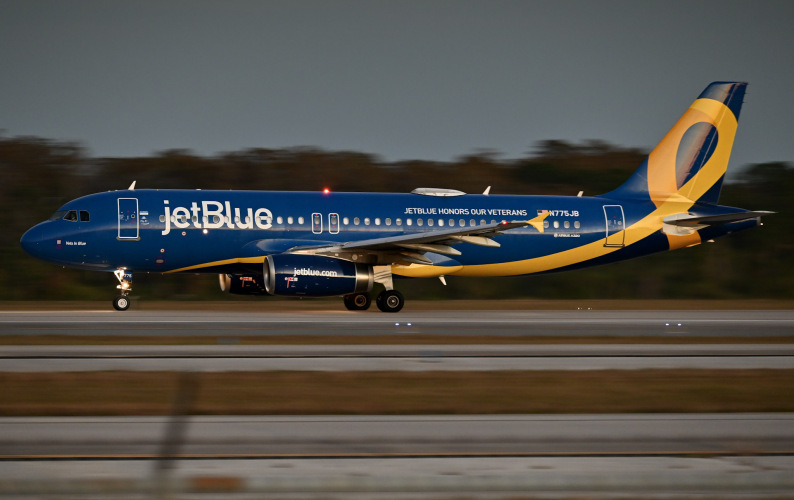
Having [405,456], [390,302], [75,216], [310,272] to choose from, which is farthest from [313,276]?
[405,456]

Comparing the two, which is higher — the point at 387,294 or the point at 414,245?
the point at 414,245

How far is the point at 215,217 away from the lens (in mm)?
28516

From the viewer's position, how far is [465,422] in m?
10.6

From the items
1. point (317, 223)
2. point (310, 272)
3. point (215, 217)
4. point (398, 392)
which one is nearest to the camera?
point (398, 392)

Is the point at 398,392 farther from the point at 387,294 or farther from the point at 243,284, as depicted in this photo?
the point at 243,284

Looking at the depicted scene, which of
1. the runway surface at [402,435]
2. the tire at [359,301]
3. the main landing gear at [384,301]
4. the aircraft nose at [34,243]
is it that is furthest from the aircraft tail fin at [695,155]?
the runway surface at [402,435]

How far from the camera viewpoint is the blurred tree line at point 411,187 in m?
45.5

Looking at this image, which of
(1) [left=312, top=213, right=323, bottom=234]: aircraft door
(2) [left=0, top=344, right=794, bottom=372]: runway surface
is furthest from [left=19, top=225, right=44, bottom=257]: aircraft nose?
(2) [left=0, top=344, right=794, bottom=372]: runway surface

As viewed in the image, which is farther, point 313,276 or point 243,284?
point 243,284

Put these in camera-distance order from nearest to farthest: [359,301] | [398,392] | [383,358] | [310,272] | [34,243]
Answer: [398,392], [383,358], [310,272], [34,243], [359,301]

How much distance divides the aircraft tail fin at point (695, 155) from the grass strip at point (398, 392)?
754 inches

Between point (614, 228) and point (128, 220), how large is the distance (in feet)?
53.7

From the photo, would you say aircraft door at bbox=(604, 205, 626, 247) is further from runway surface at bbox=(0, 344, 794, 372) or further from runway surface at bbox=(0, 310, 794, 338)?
runway surface at bbox=(0, 344, 794, 372)

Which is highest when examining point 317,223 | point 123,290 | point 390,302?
point 317,223
